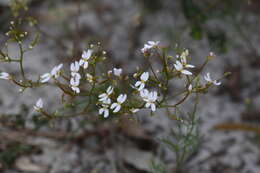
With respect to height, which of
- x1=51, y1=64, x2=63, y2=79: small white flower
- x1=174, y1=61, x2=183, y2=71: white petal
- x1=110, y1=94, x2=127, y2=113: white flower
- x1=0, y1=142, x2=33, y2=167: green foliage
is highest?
x1=174, y1=61, x2=183, y2=71: white petal

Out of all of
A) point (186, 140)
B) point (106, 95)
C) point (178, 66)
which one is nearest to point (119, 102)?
point (106, 95)

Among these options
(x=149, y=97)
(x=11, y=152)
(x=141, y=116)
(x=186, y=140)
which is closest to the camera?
(x=149, y=97)

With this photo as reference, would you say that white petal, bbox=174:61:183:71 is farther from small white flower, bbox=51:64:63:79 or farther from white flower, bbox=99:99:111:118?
Answer: small white flower, bbox=51:64:63:79

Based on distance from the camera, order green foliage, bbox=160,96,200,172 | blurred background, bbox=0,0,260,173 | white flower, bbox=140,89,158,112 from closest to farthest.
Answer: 1. white flower, bbox=140,89,158,112
2. green foliage, bbox=160,96,200,172
3. blurred background, bbox=0,0,260,173

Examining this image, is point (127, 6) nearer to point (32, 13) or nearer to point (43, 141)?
point (32, 13)

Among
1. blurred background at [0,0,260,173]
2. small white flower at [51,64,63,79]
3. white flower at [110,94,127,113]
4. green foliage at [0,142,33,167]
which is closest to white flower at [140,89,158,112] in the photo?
white flower at [110,94,127,113]

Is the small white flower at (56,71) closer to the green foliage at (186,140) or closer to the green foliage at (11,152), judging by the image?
the green foliage at (186,140)

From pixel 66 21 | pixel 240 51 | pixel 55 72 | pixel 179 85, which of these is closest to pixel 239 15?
pixel 240 51

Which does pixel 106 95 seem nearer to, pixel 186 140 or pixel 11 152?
pixel 186 140
